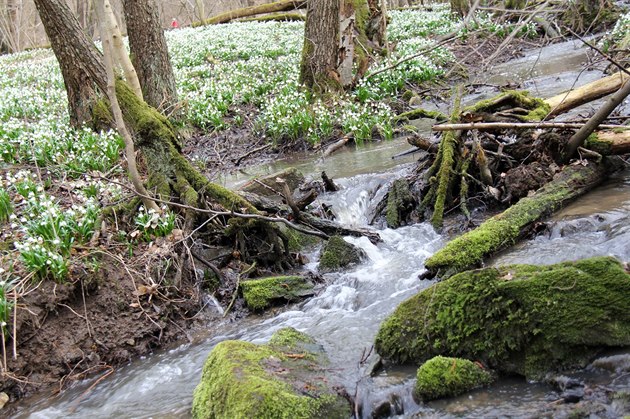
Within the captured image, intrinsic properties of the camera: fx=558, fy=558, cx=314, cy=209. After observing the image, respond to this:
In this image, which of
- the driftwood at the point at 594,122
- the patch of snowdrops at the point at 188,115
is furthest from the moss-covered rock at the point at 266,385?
the driftwood at the point at 594,122

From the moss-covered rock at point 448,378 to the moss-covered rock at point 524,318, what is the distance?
0.55 feet

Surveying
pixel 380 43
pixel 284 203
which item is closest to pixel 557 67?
pixel 380 43

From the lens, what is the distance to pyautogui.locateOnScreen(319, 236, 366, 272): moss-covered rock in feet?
20.6

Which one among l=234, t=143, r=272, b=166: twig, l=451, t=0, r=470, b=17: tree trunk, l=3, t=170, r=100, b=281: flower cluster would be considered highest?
l=451, t=0, r=470, b=17: tree trunk

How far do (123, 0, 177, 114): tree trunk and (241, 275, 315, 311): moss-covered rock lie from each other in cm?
644

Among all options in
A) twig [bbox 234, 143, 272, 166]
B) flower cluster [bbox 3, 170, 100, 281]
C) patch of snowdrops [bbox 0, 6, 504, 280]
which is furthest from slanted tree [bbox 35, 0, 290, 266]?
twig [bbox 234, 143, 272, 166]

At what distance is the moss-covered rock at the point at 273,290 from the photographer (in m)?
5.72

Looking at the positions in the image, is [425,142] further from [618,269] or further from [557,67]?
[557,67]

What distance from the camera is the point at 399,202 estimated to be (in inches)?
282

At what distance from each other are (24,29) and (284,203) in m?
32.6

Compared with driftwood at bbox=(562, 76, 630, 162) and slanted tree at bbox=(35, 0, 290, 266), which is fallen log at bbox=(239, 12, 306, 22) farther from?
driftwood at bbox=(562, 76, 630, 162)

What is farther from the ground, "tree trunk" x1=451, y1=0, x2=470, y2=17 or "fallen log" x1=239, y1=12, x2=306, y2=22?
"fallen log" x1=239, y1=12, x2=306, y2=22

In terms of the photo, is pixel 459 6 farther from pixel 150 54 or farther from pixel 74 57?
pixel 74 57

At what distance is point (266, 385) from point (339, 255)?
10.1 feet
